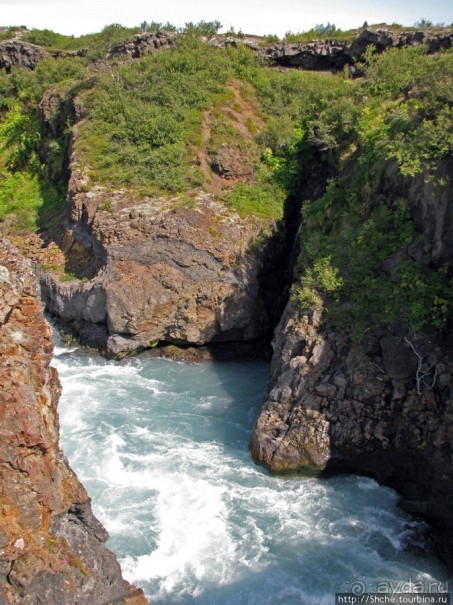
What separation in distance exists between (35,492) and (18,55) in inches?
1599

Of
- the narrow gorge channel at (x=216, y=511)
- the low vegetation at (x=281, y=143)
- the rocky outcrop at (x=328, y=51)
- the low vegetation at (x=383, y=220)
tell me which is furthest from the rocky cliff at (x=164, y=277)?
the rocky outcrop at (x=328, y=51)

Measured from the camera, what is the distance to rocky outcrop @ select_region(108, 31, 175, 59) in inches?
1346

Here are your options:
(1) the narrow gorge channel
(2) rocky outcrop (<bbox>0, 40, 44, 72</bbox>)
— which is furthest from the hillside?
(2) rocky outcrop (<bbox>0, 40, 44, 72</bbox>)

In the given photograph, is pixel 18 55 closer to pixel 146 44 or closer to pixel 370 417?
pixel 146 44

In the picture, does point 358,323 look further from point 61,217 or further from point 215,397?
point 61,217

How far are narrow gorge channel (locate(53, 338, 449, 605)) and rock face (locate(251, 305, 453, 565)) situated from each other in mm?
613

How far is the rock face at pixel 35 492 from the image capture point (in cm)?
859

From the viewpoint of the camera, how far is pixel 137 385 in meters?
19.6

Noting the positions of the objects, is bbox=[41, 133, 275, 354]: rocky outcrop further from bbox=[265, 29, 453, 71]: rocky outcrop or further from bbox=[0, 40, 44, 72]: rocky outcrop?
bbox=[0, 40, 44, 72]: rocky outcrop

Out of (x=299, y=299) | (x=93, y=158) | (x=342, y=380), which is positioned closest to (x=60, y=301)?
(x=93, y=158)

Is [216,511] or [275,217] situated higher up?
[275,217]

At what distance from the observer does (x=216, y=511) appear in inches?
543

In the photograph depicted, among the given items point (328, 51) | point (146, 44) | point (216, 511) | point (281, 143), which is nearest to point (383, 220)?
point (216, 511)

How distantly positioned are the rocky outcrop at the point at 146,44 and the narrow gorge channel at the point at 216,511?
24649 mm
